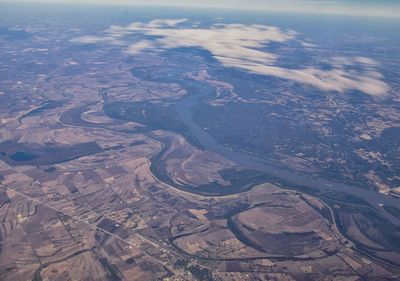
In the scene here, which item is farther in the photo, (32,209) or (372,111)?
(372,111)

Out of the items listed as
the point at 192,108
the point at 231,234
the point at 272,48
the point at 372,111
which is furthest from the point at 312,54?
the point at 231,234

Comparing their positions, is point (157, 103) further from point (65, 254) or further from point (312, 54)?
point (312, 54)

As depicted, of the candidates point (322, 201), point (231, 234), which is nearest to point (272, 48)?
point (322, 201)

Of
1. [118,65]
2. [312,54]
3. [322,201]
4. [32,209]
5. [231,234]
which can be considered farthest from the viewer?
[312,54]

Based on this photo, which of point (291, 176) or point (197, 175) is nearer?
point (197, 175)

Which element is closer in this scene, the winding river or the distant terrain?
the distant terrain

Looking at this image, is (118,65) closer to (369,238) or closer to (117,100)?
(117,100)

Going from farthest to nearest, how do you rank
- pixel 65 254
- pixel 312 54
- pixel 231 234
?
pixel 312 54, pixel 231 234, pixel 65 254

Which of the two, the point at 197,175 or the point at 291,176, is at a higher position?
the point at 197,175

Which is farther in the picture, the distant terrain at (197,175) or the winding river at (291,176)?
the winding river at (291,176)
